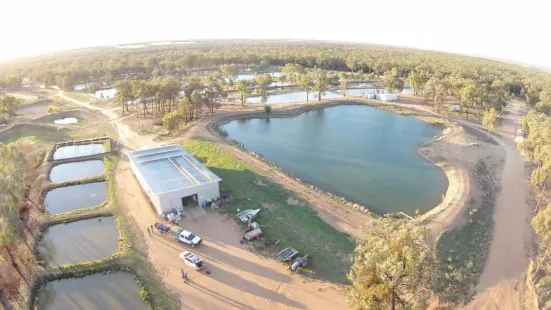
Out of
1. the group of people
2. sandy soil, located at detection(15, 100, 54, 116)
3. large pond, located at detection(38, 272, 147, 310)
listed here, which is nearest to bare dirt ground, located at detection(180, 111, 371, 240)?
the group of people

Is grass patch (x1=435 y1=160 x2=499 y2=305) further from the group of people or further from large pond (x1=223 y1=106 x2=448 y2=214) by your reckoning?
the group of people

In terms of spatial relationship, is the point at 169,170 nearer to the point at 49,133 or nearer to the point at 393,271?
the point at 393,271

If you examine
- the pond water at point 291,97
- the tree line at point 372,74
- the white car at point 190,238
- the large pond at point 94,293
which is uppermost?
the tree line at point 372,74

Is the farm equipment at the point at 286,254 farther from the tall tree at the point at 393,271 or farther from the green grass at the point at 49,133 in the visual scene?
the green grass at the point at 49,133

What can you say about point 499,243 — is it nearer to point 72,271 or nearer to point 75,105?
point 72,271

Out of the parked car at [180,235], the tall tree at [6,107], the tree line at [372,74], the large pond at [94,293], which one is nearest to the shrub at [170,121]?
the tree line at [372,74]

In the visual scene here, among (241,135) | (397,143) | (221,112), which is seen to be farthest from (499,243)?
(221,112)

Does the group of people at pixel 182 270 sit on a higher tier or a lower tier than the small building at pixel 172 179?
lower
